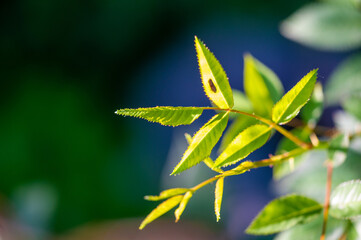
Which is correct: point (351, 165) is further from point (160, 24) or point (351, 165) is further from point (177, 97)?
point (160, 24)

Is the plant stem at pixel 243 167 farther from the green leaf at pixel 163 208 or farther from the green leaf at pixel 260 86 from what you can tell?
the green leaf at pixel 260 86

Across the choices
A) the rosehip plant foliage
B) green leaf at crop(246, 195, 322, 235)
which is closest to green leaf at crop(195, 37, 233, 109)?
the rosehip plant foliage

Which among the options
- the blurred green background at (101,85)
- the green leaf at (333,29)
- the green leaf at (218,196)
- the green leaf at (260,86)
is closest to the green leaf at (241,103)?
the green leaf at (260,86)

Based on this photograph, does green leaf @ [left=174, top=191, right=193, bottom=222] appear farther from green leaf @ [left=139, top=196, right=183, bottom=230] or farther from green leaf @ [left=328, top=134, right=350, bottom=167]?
green leaf @ [left=328, top=134, right=350, bottom=167]

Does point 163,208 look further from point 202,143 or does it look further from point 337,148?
point 337,148

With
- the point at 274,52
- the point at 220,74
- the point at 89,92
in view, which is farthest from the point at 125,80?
the point at 220,74
